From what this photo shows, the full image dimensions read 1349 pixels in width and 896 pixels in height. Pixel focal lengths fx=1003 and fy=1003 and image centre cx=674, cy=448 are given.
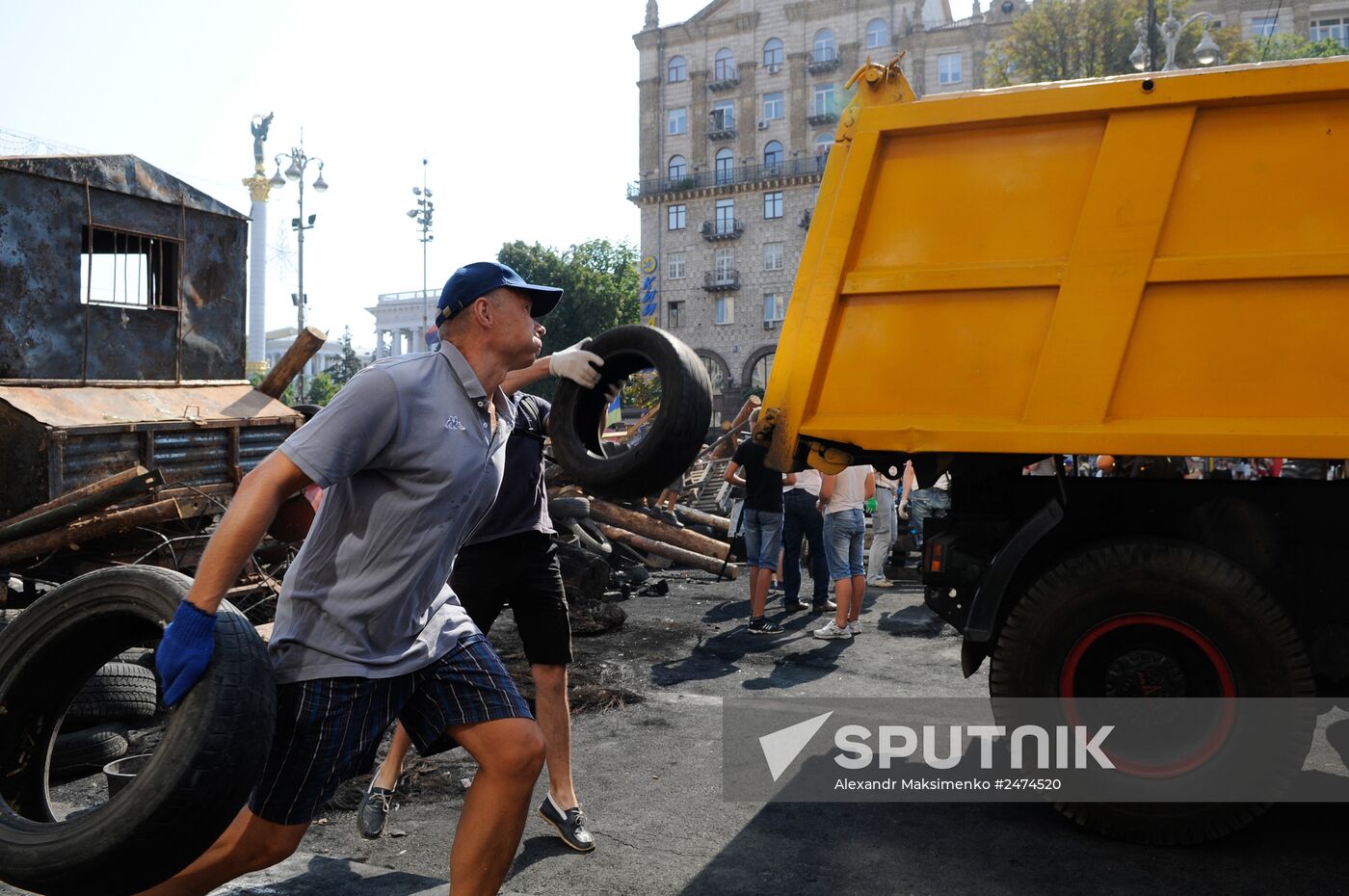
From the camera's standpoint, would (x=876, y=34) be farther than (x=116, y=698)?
Yes

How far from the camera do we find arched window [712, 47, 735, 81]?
55719 millimetres

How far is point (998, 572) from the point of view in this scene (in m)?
4.21

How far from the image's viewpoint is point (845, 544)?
8.41 metres

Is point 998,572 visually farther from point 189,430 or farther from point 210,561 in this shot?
point 189,430

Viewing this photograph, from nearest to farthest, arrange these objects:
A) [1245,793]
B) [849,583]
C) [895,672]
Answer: [1245,793], [895,672], [849,583]

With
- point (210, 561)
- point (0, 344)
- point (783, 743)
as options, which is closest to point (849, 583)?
point (783, 743)

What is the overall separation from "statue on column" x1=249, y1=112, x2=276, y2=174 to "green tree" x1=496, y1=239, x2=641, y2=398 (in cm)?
1343

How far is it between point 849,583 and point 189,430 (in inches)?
233

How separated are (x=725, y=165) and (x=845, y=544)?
50.3 m

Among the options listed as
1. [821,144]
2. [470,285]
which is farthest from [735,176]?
[470,285]

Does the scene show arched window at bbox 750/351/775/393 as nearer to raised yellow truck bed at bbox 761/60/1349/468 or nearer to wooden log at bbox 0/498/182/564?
wooden log at bbox 0/498/182/564

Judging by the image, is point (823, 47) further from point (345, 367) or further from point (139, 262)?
point (139, 262)

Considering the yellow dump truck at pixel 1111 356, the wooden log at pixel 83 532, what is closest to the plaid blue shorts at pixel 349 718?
the yellow dump truck at pixel 1111 356

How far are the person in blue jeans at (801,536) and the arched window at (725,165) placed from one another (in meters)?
48.2
